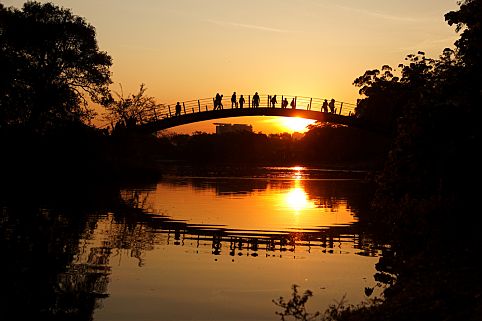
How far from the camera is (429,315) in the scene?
33.0 ft

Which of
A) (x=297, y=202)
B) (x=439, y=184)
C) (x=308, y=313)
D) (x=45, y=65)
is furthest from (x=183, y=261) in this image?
(x=45, y=65)

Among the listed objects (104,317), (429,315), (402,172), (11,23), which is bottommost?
(104,317)

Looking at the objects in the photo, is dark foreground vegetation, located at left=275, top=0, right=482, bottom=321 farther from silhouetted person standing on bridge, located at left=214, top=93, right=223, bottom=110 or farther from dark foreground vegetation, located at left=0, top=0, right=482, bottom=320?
silhouetted person standing on bridge, located at left=214, top=93, right=223, bottom=110

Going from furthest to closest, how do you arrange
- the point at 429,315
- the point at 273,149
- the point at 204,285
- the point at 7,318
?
the point at 273,149 < the point at 204,285 < the point at 7,318 < the point at 429,315

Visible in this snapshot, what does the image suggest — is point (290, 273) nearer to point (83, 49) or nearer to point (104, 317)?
point (104, 317)

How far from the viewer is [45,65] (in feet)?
178

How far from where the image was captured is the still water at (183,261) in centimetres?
1277

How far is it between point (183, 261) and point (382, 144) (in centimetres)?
8501

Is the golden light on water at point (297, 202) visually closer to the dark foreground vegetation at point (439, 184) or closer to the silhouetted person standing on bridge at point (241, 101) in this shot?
the dark foreground vegetation at point (439, 184)

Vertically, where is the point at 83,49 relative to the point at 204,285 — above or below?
above

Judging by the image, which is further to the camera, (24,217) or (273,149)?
(273,149)

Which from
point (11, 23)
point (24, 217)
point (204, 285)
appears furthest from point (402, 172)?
point (11, 23)

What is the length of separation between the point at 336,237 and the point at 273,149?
498 ft

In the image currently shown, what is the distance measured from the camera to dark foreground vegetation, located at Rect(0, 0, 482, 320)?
12.8 m
